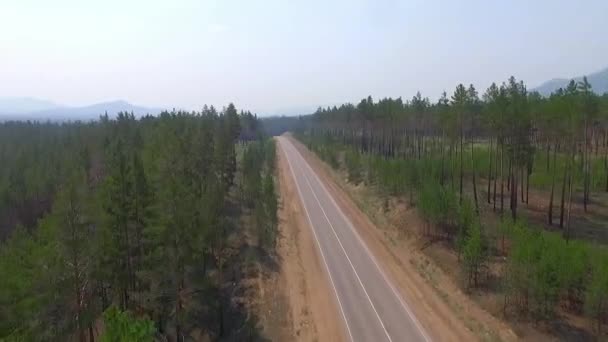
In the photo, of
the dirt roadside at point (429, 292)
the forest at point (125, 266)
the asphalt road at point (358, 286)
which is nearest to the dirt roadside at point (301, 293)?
the asphalt road at point (358, 286)

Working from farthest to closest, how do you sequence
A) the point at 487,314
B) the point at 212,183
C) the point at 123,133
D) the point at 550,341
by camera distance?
1. the point at 123,133
2. the point at 212,183
3. the point at 487,314
4. the point at 550,341

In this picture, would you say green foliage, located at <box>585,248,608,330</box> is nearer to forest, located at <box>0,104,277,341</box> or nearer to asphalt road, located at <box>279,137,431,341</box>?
asphalt road, located at <box>279,137,431,341</box>

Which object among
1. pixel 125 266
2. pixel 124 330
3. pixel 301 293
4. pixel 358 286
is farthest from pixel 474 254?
pixel 124 330

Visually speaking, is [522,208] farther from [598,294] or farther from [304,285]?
[304,285]

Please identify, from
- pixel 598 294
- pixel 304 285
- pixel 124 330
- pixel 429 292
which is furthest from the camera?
pixel 304 285

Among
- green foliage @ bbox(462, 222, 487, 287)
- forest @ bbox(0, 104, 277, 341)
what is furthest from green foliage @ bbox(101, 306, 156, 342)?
green foliage @ bbox(462, 222, 487, 287)

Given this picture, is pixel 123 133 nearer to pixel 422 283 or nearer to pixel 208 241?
pixel 208 241

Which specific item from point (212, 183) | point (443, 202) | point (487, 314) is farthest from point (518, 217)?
point (212, 183)
